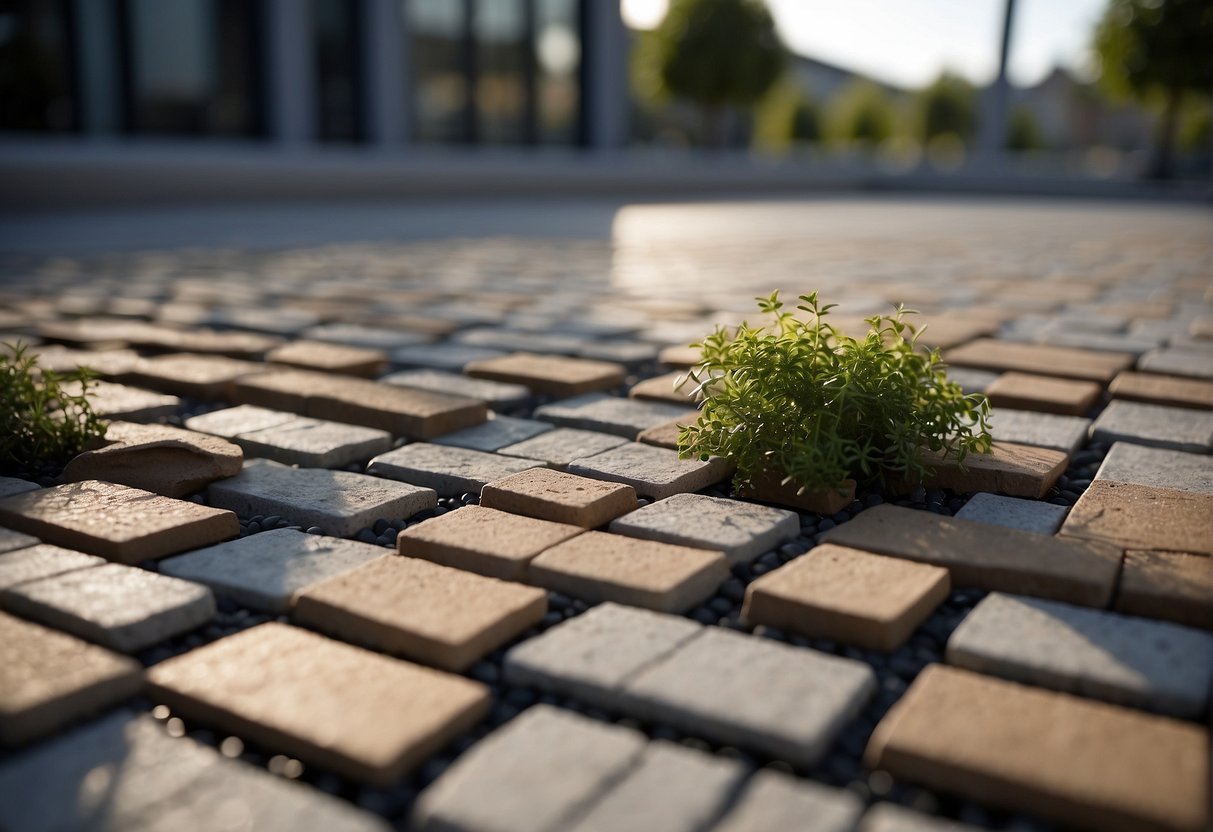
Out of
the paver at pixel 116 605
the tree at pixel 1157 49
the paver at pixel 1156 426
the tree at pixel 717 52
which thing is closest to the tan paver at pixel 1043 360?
the paver at pixel 1156 426

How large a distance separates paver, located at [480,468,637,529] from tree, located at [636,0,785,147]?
2047cm

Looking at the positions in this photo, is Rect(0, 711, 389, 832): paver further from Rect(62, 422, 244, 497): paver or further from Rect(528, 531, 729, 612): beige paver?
Rect(62, 422, 244, 497): paver

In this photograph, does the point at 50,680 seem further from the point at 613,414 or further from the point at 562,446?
the point at 613,414

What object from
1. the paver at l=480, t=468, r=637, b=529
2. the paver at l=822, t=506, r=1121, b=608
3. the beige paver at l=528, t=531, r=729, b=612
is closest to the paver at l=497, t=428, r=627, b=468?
the paver at l=480, t=468, r=637, b=529

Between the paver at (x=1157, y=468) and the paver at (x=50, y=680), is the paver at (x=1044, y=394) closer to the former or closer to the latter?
the paver at (x=1157, y=468)

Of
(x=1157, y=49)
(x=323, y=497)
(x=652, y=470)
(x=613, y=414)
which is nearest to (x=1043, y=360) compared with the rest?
(x=613, y=414)

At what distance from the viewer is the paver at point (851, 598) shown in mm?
1385

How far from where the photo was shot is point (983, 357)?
319 centimetres

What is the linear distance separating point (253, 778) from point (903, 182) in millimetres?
20219

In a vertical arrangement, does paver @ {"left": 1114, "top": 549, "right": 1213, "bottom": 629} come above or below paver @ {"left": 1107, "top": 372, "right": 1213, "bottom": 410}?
below

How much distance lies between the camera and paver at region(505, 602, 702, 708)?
125cm

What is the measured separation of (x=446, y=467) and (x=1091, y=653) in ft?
4.04

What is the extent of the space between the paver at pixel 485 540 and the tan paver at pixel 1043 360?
1.86 m

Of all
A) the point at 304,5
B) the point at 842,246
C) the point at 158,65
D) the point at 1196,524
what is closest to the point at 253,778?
the point at 1196,524
